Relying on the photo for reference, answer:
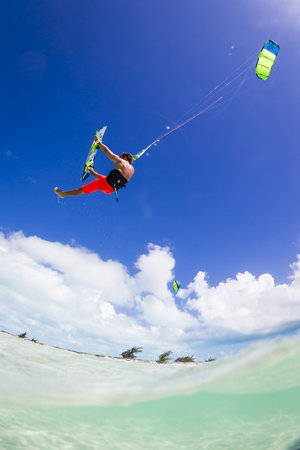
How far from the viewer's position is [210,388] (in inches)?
395

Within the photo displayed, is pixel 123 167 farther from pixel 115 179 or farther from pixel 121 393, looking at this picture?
pixel 121 393

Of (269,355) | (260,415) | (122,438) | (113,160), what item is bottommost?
(122,438)

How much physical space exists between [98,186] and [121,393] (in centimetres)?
841

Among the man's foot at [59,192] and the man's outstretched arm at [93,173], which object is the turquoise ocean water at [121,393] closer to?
the man's foot at [59,192]

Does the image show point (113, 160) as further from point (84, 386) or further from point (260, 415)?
point (260, 415)

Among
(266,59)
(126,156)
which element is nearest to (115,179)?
(126,156)

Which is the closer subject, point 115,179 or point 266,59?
point 115,179

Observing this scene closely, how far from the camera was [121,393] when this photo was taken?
29.9ft

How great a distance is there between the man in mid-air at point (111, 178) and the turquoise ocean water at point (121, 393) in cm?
696

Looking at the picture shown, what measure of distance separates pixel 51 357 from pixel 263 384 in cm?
963

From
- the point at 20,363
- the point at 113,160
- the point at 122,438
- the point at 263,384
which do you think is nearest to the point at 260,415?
the point at 263,384

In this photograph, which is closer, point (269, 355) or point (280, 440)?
point (269, 355)

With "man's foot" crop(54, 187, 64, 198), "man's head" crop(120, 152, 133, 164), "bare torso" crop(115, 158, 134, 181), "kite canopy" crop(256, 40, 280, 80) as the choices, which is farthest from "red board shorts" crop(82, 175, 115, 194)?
"kite canopy" crop(256, 40, 280, 80)

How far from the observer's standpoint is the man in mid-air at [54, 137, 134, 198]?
5.94m
